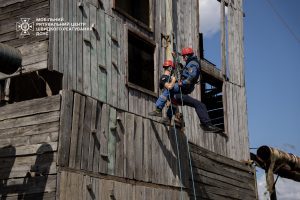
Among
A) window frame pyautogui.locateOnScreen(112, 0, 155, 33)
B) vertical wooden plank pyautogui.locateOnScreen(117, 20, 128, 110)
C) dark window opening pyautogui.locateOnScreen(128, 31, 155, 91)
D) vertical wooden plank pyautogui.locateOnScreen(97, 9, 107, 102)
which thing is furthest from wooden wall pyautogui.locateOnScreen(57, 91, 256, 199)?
window frame pyautogui.locateOnScreen(112, 0, 155, 33)

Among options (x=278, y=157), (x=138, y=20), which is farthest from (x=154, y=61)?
(x=278, y=157)

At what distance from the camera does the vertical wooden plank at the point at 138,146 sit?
12.0 metres

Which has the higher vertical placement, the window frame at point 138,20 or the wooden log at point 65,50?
the window frame at point 138,20

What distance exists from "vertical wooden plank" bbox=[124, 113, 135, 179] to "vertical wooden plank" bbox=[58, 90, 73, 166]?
1.99 metres

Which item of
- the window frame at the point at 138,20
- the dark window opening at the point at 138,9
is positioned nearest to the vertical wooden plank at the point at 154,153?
the window frame at the point at 138,20

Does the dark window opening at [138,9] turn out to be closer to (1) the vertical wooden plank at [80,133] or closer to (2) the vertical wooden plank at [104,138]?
(2) the vertical wooden plank at [104,138]

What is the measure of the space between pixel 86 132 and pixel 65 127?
695 millimetres

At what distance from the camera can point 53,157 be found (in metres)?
9.91

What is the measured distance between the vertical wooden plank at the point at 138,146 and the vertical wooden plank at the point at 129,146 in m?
0.13

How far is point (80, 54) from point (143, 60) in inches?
128

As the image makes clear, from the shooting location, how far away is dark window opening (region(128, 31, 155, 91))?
1399 centimetres

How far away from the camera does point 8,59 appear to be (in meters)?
10.0

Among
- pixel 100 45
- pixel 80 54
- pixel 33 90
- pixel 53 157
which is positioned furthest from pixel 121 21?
pixel 53 157

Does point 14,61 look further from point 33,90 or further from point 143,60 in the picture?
point 143,60
